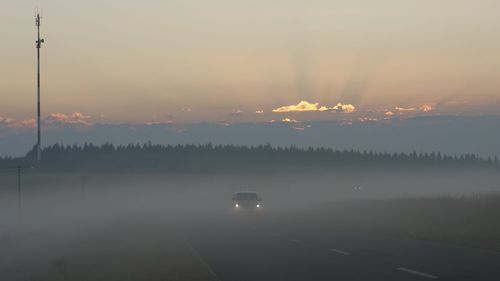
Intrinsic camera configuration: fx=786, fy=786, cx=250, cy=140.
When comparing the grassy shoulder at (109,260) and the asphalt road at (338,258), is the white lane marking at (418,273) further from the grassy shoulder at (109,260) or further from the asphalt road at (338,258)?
the grassy shoulder at (109,260)

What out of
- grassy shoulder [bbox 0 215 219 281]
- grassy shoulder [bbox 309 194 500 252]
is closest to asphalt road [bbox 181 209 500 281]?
grassy shoulder [bbox 0 215 219 281]

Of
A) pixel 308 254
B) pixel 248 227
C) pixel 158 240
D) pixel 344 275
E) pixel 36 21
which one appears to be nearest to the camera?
pixel 344 275

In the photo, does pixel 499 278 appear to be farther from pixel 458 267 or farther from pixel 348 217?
pixel 348 217

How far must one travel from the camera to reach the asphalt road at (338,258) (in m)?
17.0

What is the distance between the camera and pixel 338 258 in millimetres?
21188

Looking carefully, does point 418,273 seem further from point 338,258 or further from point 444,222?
point 444,222

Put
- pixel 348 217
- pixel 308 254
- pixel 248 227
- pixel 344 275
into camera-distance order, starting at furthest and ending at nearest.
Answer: pixel 348 217
pixel 248 227
pixel 308 254
pixel 344 275

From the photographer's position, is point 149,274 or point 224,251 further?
point 224,251

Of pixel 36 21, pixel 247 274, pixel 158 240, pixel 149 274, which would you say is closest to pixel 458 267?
pixel 247 274

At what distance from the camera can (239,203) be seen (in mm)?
57406

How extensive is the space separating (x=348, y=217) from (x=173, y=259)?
2457 centimetres

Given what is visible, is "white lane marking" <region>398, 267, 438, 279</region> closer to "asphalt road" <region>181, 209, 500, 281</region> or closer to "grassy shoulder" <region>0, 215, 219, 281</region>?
"asphalt road" <region>181, 209, 500, 281</region>

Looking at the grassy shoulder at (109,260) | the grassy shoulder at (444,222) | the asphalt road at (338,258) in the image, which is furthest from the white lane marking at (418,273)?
the grassy shoulder at (444,222)

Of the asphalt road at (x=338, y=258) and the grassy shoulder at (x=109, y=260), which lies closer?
the asphalt road at (x=338, y=258)
